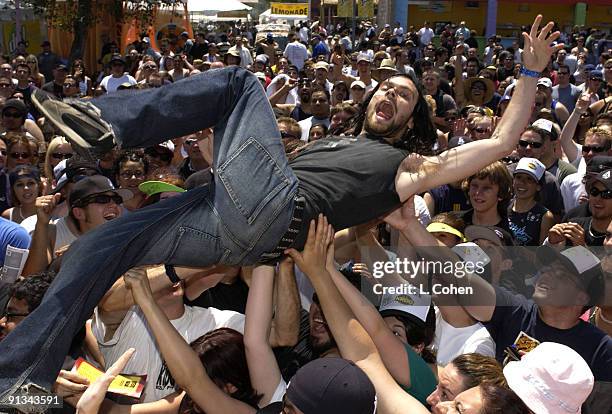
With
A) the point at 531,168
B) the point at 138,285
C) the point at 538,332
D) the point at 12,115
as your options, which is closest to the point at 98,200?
the point at 138,285

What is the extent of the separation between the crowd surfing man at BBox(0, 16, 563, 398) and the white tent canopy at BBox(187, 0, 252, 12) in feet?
62.8

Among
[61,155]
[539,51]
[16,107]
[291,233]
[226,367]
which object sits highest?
[539,51]

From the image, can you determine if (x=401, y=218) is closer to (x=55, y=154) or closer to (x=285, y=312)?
(x=285, y=312)

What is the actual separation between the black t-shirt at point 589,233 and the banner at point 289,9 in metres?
22.7

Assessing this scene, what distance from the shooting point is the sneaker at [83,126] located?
288 centimetres

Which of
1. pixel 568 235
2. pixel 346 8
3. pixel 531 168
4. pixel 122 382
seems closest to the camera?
pixel 122 382

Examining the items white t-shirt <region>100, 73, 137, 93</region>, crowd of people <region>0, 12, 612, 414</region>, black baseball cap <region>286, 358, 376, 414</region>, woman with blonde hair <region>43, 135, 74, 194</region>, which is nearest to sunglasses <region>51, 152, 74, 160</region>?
woman with blonde hair <region>43, 135, 74, 194</region>

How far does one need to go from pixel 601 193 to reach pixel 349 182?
2262mm

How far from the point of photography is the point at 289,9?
2692 cm

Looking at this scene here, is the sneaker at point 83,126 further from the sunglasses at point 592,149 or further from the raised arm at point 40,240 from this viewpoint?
the sunglasses at point 592,149

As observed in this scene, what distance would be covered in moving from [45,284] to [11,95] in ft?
21.3

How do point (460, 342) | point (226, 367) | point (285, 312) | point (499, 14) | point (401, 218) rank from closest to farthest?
1. point (226, 367)
2. point (285, 312)
3. point (401, 218)
4. point (460, 342)
5. point (499, 14)

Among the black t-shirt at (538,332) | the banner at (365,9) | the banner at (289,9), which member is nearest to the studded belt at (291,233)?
the black t-shirt at (538,332)

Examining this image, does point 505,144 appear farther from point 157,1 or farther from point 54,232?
point 157,1
